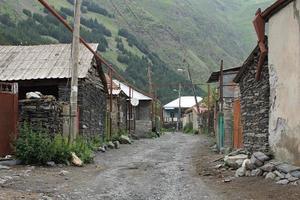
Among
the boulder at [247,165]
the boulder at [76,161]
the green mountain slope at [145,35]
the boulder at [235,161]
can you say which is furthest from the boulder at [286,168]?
the green mountain slope at [145,35]

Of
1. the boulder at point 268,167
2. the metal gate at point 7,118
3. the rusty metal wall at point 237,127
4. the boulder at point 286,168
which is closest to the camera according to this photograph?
the boulder at point 286,168

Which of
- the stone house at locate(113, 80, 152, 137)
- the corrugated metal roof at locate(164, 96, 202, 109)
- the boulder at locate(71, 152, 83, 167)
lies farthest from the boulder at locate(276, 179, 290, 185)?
the corrugated metal roof at locate(164, 96, 202, 109)

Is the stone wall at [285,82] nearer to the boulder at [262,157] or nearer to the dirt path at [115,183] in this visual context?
the boulder at [262,157]

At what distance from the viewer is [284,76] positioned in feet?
37.6

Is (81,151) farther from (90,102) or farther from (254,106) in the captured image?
(90,102)

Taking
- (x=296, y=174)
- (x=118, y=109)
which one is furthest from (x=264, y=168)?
(x=118, y=109)

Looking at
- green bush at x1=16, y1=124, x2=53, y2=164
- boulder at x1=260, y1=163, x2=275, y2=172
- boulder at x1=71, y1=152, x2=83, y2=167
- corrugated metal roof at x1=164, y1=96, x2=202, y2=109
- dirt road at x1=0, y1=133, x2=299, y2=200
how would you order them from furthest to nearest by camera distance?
corrugated metal roof at x1=164, y1=96, x2=202, y2=109 → boulder at x1=71, y1=152, x2=83, y2=167 → green bush at x1=16, y1=124, x2=53, y2=164 → boulder at x1=260, y1=163, x2=275, y2=172 → dirt road at x1=0, y1=133, x2=299, y2=200

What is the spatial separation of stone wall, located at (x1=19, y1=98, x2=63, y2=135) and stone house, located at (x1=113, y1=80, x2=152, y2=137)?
18.0 metres

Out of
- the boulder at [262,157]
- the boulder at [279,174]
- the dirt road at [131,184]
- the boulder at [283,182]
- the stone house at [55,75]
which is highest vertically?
the stone house at [55,75]

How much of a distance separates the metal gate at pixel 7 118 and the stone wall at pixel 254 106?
22.4ft

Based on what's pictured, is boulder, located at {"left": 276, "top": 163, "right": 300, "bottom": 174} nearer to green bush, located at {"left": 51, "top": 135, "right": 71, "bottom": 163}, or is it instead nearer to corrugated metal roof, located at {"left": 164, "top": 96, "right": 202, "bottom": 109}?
green bush, located at {"left": 51, "top": 135, "right": 71, "bottom": 163}

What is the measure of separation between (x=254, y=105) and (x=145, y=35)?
7688 cm

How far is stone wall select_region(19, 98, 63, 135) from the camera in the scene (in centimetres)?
Result: 1481

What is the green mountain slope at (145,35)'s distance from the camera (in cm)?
5941
